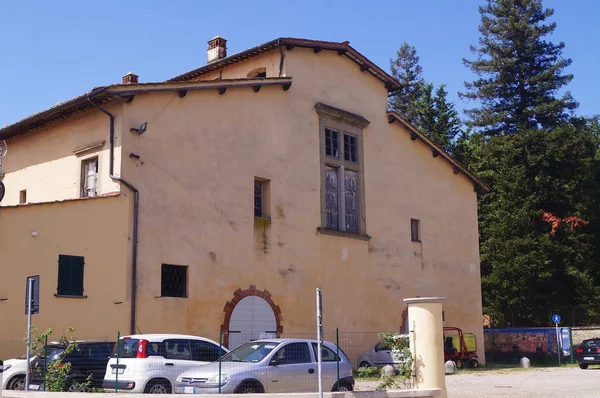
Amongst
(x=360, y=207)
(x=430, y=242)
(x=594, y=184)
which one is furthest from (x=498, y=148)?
(x=360, y=207)

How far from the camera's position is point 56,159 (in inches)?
933

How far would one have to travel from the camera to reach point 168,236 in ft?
70.9

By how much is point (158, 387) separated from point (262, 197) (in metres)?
10.6

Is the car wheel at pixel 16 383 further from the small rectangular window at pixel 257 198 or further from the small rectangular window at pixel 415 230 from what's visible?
the small rectangular window at pixel 415 230

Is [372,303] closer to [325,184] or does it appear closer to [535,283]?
[325,184]

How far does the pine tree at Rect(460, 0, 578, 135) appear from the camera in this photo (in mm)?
50656

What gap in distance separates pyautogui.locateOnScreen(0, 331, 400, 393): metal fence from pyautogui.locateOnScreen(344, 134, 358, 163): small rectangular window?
12.8m

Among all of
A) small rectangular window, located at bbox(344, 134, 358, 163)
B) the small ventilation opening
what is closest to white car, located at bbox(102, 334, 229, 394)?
the small ventilation opening

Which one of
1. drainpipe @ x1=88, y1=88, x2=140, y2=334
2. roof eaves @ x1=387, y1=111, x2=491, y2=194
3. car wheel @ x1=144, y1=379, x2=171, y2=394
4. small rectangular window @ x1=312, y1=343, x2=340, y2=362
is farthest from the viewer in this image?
roof eaves @ x1=387, y1=111, x2=491, y2=194

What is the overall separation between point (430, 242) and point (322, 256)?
6.93 m

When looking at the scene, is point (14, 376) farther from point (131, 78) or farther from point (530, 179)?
point (530, 179)

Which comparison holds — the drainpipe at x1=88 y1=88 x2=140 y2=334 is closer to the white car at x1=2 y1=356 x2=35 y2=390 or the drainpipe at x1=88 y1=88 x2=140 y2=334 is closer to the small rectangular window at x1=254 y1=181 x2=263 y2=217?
the white car at x1=2 y1=356 x2=35 y2=390

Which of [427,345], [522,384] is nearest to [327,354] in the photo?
[427,345]

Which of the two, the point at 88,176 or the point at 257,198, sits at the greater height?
the point at 88,176
